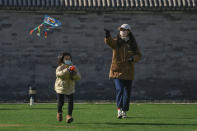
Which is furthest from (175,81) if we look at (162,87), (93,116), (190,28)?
(93,116)

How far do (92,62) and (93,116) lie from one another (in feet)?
32.3

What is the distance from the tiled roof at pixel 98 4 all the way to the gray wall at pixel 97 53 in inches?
16.4

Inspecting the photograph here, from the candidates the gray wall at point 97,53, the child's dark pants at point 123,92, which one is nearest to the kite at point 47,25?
the gray wall at point 97,53

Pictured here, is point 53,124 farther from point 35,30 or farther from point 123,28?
point 35,30

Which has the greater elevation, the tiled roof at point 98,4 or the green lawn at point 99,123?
the tiled roof at point 98,4

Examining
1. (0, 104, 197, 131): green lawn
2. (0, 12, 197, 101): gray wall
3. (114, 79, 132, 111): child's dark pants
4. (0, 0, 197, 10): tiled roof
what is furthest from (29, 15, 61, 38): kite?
(114, 79, 132, 111): child's dark pants

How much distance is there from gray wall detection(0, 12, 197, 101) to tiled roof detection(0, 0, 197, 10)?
1.37 ft

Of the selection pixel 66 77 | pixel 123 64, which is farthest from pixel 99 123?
pixel 123 64

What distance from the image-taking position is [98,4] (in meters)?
24.4

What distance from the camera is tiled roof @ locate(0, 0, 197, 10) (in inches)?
942

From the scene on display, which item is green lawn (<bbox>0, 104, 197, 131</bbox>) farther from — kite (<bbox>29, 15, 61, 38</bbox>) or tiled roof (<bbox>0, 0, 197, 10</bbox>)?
kite (<bbox>29, 15, 61, 38</bbox>)

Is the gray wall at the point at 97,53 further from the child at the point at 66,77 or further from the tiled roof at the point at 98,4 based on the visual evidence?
the child at the point at 66,77

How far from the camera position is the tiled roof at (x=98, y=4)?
78.5 ft

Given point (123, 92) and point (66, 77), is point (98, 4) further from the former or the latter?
point (66, 77)
